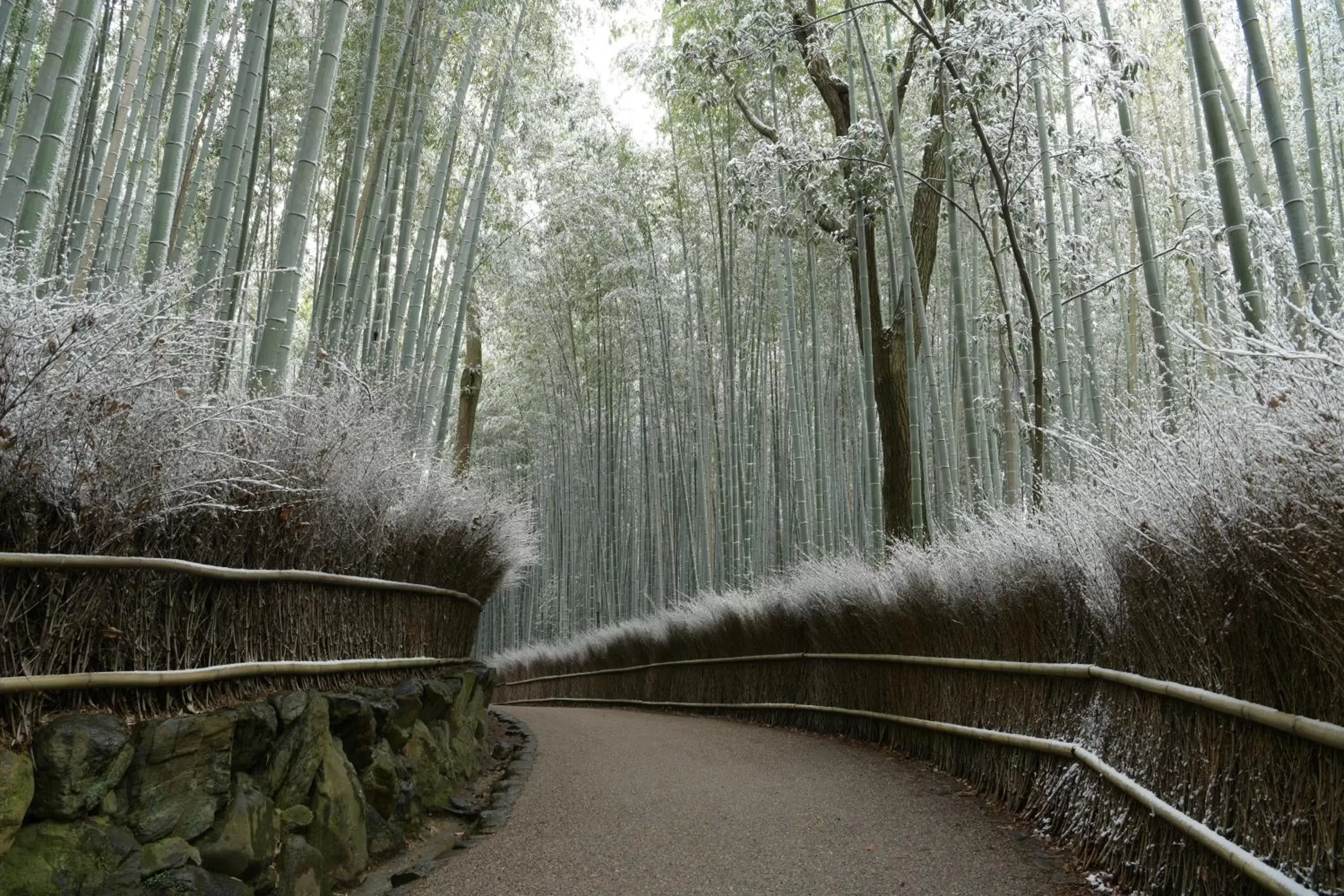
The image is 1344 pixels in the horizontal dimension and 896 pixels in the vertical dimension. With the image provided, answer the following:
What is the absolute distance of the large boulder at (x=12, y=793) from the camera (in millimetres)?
1427

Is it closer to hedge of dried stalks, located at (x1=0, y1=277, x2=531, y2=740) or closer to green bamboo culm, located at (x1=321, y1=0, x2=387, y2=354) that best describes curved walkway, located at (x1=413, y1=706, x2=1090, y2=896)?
hedge of dried stalks, located at (x1=0, y1=277, x2=531, y2=740)

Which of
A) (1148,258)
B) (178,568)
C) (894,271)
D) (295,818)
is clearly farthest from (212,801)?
(894,271)

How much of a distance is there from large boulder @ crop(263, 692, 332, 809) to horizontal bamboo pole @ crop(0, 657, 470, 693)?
0.34 ft

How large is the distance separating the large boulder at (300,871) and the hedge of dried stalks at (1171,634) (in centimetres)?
194

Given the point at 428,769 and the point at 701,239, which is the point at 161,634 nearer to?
the point at 428,769

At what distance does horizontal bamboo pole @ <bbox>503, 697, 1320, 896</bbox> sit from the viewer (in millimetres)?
1572

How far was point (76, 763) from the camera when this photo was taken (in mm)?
1572

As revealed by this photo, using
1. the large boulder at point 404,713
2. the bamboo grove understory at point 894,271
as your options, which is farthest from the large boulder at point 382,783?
the bamboo grove understory at point 894,271

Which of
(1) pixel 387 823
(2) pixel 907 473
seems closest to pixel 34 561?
(1) pixel 387 823

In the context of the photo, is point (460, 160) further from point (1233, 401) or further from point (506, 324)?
point (1233, 401)

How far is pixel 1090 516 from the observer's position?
8.11 feet

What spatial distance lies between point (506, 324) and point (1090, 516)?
10.0m

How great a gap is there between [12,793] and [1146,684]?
7.75ft

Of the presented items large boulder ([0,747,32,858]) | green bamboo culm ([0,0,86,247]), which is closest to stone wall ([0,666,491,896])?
large boulder ([0,747,32,858])
